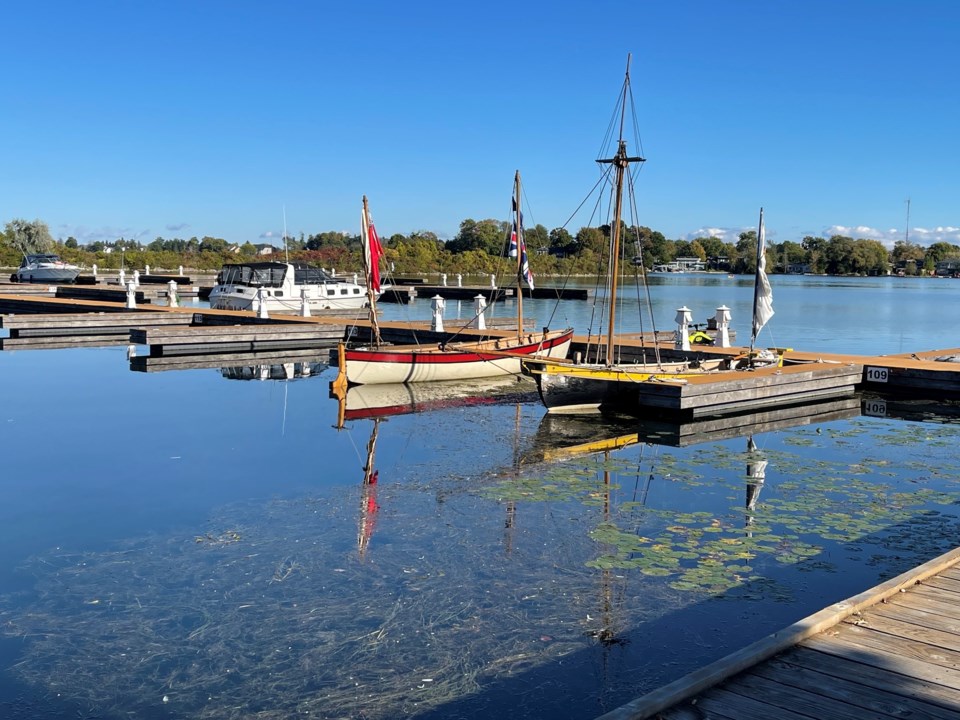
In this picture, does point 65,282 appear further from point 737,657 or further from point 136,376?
point 737,657

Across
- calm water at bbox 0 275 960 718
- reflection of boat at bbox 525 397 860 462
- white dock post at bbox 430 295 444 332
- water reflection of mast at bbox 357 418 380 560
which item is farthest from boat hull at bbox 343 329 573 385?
water reflection of mast at bbox 357 418 380 560

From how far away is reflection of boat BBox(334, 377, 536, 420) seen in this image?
20.3 m

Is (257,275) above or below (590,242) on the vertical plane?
below

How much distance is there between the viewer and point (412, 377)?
2355cm

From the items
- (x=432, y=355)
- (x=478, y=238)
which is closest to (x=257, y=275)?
(x=432, y=355)

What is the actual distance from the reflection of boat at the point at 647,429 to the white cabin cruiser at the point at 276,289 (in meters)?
25.7

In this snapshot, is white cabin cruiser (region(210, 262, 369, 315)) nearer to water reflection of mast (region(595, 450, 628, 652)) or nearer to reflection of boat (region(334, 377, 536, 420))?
reflection of boat (region(334, 377, 536, 420))

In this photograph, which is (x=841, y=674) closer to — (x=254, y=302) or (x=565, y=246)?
(x=254, y=302)

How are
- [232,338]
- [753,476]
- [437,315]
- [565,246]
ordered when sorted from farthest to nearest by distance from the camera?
1. [565,246]
2. [232,338]
3. [437,315]
4. [753,476]

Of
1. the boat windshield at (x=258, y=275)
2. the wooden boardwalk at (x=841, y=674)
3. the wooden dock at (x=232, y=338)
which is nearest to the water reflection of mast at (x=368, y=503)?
the wooden boardwalk at (x=841, y=674)

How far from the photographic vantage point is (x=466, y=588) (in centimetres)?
902

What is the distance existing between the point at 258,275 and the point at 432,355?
24428 millimetres

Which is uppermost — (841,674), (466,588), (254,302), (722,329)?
(254,302)

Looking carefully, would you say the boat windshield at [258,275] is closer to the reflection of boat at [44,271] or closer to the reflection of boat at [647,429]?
the reflection of boat at [44,271]
